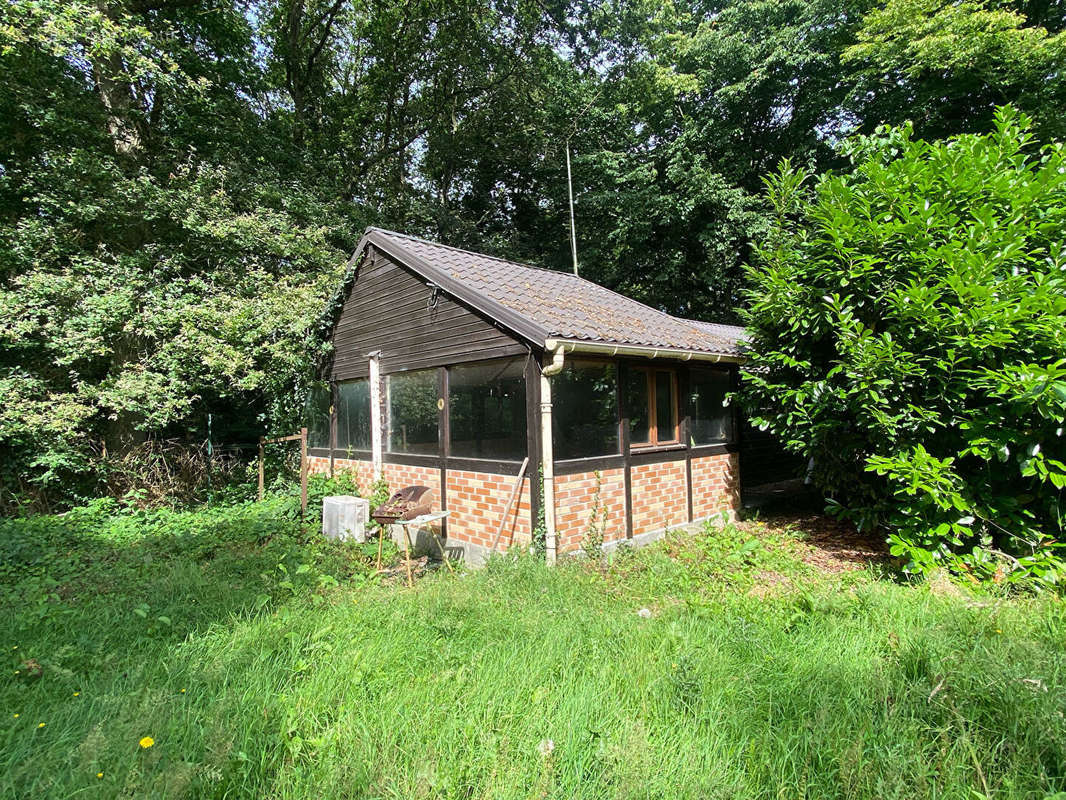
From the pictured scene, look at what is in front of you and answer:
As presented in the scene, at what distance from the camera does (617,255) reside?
1766 cm

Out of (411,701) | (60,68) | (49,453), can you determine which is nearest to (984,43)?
(411,701)

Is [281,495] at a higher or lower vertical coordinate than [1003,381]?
lower

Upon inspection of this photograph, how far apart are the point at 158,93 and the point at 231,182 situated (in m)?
2.98

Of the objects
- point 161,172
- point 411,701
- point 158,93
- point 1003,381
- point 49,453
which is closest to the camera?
point 411,701

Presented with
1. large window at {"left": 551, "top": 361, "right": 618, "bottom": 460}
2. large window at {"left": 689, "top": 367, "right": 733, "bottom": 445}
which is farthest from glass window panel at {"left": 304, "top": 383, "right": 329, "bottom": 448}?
large window at {"left": 689, "top": 367, "right": 733, "bottom": 445}

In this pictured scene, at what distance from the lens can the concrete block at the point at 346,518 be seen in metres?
6.59

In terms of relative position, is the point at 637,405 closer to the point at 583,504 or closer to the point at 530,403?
the point at 583,504

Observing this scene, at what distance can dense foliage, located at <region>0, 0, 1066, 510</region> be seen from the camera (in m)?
8.98

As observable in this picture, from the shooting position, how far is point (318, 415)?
9.91 meters

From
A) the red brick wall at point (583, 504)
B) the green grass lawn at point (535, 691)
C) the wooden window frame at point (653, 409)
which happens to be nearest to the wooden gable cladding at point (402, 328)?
the red brick wall at point (583, 504)

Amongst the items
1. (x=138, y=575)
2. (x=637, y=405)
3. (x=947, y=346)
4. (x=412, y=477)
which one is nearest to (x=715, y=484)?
(x=637, y=405)

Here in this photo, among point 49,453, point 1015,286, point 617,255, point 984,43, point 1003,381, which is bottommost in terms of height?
point 49,453

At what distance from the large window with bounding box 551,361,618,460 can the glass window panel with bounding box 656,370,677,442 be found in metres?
0.92

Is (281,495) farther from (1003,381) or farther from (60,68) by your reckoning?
(1003,381)
